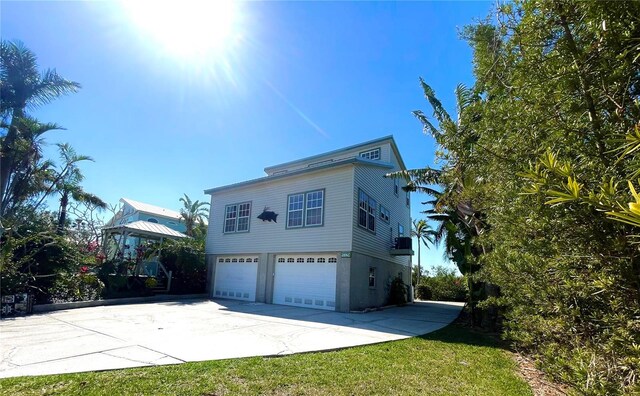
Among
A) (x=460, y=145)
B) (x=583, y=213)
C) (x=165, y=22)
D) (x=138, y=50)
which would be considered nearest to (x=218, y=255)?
(x=138, y=50)

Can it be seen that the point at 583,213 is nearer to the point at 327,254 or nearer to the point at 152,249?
the point at 327,254

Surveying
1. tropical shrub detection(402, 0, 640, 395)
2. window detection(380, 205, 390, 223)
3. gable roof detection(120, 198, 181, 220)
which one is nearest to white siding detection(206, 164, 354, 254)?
window detection(380, 205, 390, 223)

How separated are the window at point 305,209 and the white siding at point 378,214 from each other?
5.78 feet

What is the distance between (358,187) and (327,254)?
3214 mm

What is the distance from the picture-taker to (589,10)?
6.56 ft

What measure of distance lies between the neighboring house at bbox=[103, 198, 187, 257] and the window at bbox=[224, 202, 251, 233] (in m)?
3.18

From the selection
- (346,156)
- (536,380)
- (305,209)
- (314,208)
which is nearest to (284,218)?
(305,209)

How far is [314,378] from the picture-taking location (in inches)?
173

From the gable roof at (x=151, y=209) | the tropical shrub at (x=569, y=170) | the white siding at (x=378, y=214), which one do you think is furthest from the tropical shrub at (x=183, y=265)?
the tropical shrub at (x=569, y=170)

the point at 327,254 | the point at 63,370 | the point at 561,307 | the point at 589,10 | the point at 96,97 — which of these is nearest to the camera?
the point at 589,10

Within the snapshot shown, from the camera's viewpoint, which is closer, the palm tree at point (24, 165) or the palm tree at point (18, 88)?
the palm tree at point (18, 88)

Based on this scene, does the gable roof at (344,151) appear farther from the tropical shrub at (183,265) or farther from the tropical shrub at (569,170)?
the tropical shrub at (569,170)

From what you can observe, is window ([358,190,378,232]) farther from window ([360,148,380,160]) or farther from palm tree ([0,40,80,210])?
palm tree ([0,40,80,210])

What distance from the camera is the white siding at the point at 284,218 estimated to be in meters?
13.2
